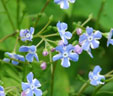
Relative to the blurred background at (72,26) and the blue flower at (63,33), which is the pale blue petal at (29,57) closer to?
the blue flower at (63,33)

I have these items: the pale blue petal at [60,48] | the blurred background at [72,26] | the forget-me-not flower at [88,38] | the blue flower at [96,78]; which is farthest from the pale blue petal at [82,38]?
the blurred background at [72,26]

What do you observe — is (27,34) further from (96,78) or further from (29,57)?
(96,78)

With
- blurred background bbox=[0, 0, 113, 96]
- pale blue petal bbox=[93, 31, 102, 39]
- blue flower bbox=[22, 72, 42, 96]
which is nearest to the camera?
blue flower bbox=[22, 72, 42, 96]

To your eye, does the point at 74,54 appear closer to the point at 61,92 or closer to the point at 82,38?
the point at 82,38

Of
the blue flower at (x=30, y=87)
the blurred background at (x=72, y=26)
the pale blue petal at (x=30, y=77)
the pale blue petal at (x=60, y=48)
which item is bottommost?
the blue flower at (x=30, y=87)

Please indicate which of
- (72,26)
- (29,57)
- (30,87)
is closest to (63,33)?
(29,57)

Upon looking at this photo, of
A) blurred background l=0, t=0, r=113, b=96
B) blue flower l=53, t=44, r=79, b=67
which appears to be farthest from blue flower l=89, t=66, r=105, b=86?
blurred background l=0, t=0, r=113, b=96

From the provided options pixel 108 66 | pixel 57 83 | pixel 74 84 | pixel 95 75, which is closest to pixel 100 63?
pixel 108 66

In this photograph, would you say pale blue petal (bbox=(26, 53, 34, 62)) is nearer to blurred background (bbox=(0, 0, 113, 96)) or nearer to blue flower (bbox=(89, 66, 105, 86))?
blue flower (bbox=(89, 66, 105, 86))
